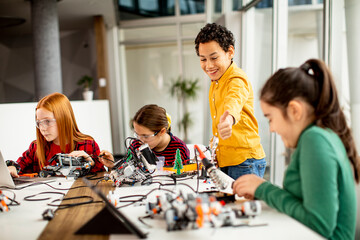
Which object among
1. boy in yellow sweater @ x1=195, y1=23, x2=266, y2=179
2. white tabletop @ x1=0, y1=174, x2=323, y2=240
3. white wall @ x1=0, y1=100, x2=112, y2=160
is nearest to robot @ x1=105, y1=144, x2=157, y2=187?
white tabletop @ x1=0, y1=174, x2=323, y2=240

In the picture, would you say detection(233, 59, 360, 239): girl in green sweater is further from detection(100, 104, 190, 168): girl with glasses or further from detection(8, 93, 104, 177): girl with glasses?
detection(8, 93, 104, 177): girl with glasses

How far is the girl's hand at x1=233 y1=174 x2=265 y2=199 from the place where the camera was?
112 cm

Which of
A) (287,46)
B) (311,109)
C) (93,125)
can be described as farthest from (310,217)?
(93,125)

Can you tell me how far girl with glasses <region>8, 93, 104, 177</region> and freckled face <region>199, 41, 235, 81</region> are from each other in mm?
943

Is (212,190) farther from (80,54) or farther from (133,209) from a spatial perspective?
(80,54)

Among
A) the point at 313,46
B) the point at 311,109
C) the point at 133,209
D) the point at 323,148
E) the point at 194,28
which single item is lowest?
the point at 133,209

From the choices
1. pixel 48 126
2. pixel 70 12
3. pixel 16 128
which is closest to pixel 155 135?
pixel 48 126

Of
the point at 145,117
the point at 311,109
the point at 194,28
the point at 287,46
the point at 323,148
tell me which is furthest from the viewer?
the point at 194,28

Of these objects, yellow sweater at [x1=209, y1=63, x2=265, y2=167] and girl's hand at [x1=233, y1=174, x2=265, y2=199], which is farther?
yellow sweater at [x1=209, y1=63, x2=265, y2=167]

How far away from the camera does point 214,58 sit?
5.78 feet

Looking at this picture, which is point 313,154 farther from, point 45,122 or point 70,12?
point 70,12

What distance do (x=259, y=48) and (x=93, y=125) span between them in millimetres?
2793

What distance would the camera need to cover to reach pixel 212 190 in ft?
4.35

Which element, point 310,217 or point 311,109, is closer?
point 310,217
